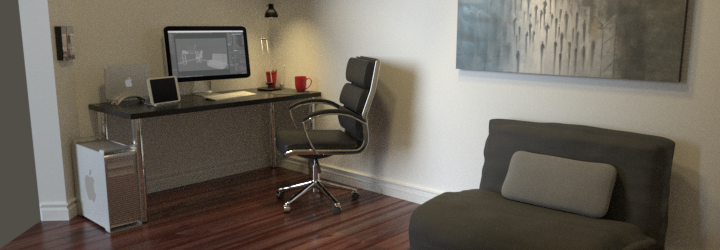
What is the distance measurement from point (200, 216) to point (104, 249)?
0.70 metres

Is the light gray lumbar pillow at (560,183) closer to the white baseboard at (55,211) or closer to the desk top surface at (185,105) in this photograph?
the desk top surface at (185,105)

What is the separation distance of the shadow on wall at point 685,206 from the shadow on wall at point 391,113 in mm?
1689

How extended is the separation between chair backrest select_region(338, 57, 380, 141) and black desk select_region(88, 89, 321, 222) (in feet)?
1.74

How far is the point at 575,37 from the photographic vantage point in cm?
304

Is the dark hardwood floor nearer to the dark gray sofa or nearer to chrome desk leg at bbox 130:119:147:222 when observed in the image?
chrome desk leg at bbox 130:119:147:222

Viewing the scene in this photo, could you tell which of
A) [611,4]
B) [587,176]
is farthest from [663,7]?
[587,176]

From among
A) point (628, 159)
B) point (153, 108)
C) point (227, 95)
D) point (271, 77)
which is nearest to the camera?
point (628, 159)

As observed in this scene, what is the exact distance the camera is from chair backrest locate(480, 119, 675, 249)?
8.80 feet

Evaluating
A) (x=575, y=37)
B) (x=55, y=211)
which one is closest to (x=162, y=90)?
(x=55, y=211)

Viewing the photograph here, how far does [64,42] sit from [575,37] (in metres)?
2.98

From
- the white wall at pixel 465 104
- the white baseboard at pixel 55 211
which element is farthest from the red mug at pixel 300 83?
the white baseboard at pixel 55 211

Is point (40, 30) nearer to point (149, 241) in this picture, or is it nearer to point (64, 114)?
point (64, 114)

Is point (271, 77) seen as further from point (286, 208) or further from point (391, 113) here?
point (286, 208)

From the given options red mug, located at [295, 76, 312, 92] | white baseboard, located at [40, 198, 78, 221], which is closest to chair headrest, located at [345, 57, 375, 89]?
red mug, located at [295, 76, 312, 92]
